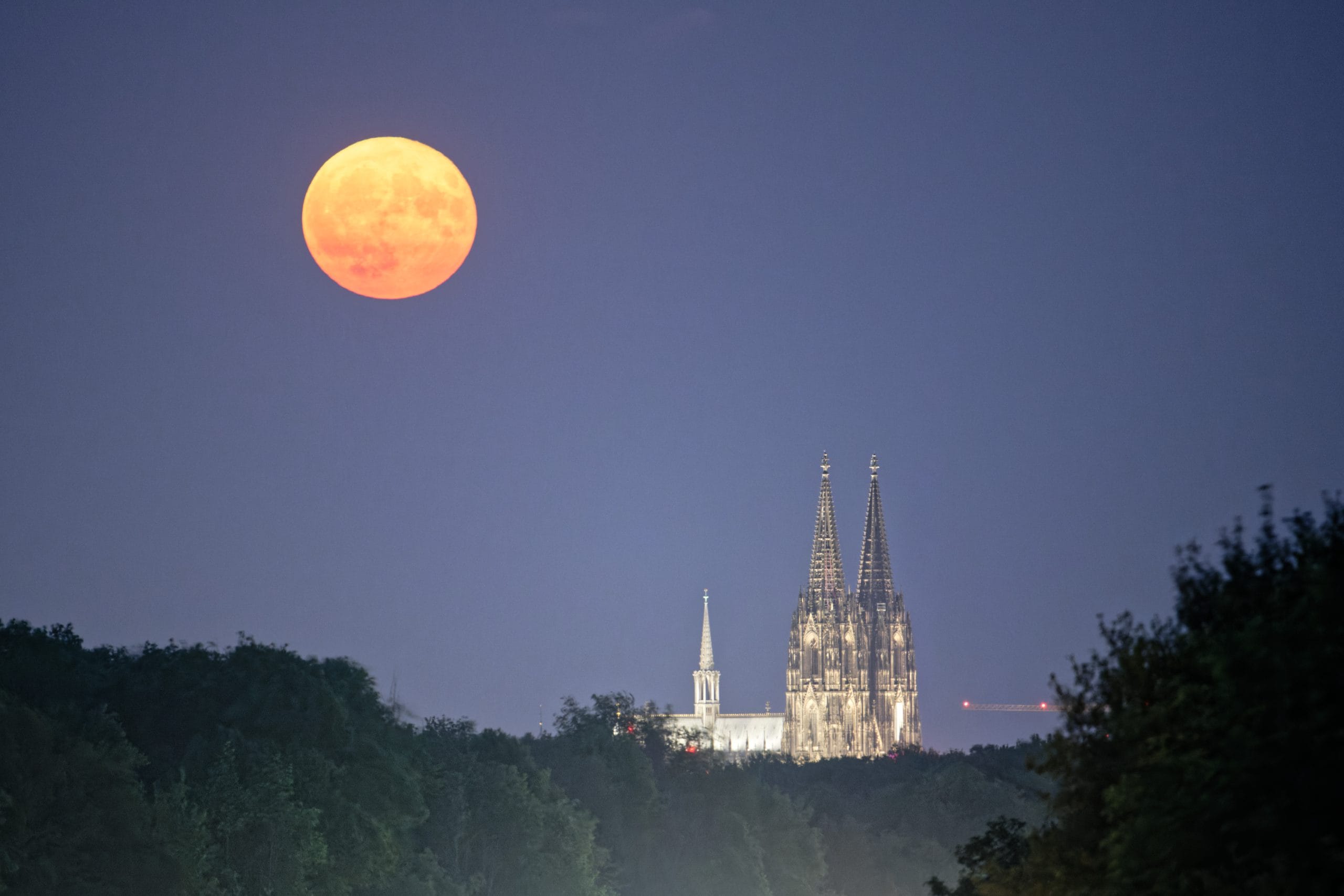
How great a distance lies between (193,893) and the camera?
176 feet

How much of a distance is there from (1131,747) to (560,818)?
2387 inches

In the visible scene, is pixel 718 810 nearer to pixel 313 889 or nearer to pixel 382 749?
pixel 382 749

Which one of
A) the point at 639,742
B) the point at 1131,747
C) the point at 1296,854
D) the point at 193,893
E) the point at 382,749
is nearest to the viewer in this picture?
the point at 1296,854

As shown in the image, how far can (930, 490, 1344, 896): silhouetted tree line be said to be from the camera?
2130cm

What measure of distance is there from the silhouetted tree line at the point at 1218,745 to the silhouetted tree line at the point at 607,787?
0.04 metres

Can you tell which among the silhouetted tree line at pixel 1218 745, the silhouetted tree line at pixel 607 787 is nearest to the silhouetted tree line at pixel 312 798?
the silhouetted tree line at pixel 607 787

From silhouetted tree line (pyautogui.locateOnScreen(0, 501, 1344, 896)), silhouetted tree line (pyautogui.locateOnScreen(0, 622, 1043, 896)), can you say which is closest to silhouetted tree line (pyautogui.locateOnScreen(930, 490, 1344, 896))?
silhouetted tree line (pyautogui.locateOnScreen(0, 501, 1344, 896))

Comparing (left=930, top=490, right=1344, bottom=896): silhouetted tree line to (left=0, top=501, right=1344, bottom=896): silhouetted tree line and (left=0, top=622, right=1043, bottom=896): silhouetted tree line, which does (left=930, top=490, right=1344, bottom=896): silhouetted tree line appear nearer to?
(left=0, top=501, right=1344, bottom=896): silhouetted tree line

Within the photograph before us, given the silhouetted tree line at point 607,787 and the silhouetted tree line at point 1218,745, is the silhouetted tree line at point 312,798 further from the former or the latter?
the silhouetted tree line at point 1218,745

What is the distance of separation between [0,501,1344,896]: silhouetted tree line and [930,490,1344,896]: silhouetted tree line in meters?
0.04

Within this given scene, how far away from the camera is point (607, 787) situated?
103375 mm

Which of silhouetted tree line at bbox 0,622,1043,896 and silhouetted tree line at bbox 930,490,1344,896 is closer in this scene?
silhouetted tree line at bbox 930,490,1344,896

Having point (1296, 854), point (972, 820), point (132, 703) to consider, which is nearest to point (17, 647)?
point (132, 703)

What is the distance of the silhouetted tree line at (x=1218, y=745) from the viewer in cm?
2130
